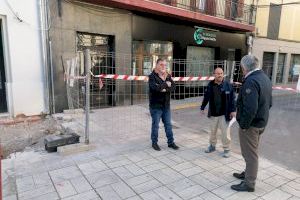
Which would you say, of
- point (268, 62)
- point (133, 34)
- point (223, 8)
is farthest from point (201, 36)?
point (268, 62)

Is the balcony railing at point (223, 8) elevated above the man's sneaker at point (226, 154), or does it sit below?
above

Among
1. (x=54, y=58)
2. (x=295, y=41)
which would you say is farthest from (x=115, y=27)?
(x=295, y=41)

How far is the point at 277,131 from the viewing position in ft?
22.5

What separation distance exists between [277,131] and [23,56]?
707 cm

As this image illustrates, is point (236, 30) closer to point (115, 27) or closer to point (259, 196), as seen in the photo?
point (115, 27)

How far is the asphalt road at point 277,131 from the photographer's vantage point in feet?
16.5

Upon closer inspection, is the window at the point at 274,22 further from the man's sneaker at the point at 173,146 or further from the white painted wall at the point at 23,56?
the white painted wall at the point at 23,56

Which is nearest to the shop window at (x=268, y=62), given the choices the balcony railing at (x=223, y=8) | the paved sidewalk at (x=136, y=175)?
the balcony railing at (x=223, y=8)

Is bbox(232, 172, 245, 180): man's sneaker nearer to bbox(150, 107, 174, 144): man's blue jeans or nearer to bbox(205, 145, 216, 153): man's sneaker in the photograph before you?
bbox(205, 145, 216, 153): man's sneaker

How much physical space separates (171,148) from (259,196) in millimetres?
1989

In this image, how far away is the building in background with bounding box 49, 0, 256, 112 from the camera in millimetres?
7723

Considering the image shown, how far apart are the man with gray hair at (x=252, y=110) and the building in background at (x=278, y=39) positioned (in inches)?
493

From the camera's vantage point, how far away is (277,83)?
1730 centimetres

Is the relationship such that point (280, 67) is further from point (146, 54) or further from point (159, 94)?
point (159, 94)
